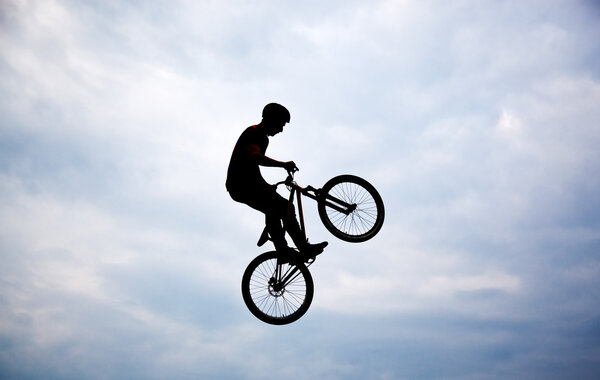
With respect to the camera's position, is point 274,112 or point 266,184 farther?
point 266,184

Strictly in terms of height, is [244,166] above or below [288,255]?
above

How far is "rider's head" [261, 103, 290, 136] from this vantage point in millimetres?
7609

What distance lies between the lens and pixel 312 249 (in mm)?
7590

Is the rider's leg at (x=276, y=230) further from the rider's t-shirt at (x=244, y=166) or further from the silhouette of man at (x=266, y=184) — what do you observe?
the rider's t-shirt at (x=244, y=166)

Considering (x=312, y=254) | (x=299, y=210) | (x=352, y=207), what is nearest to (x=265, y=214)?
(x=299, y=210)

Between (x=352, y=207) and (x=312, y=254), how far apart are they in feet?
4.45

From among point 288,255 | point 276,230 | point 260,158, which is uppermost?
point 260,158

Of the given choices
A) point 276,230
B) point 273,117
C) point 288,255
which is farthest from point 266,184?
point 288,255

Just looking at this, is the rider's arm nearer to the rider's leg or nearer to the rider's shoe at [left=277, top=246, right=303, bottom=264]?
the rider's leg

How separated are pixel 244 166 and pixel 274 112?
41.9 inches

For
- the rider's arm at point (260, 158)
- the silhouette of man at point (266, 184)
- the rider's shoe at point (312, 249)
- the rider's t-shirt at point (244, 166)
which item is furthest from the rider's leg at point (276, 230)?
the rider's arm at point (260, 158)

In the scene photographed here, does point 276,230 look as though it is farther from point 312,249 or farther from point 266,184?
point 266,184

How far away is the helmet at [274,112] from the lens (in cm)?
761

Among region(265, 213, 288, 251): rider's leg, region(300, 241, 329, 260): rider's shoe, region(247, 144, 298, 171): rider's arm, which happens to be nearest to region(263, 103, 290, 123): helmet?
region(247, 144, 298, 171): rider's arm
